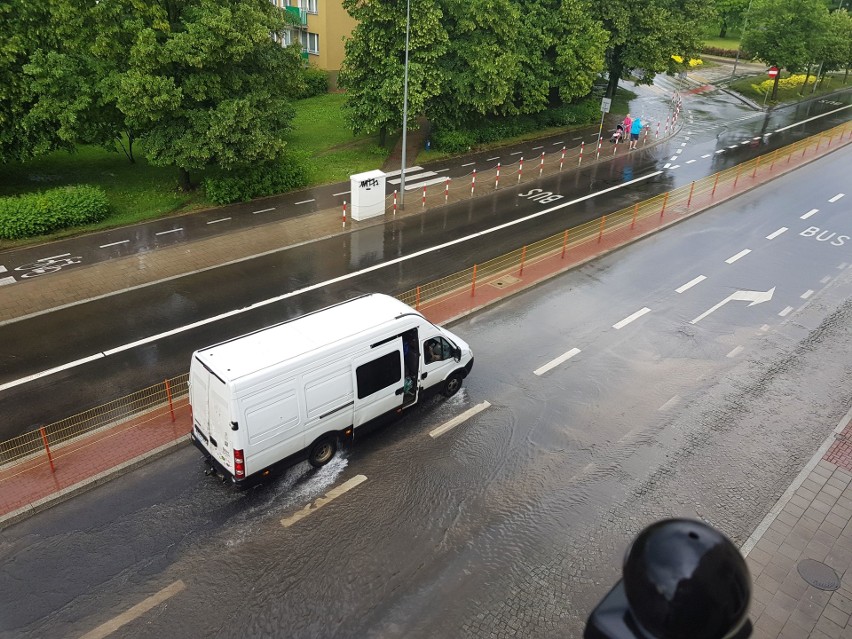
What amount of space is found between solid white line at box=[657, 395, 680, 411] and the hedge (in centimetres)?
2000

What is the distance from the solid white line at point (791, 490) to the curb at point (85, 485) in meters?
9.28

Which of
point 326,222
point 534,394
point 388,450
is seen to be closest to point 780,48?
point 326,222

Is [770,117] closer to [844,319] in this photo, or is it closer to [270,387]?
[844,319]

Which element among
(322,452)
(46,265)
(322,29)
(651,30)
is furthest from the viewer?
(322,29)

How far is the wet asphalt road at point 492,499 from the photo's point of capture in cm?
837

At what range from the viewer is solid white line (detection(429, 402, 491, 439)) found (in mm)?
11734

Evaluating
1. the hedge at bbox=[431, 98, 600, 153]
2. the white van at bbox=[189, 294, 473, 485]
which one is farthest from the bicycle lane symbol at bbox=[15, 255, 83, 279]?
the hedge at bbox=[431, 98, 600, 153]

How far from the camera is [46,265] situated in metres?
17.9

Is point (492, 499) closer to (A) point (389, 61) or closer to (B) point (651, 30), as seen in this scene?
(A) point (389, 61)

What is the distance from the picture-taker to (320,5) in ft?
133

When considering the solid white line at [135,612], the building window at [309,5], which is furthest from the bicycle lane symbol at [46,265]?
the building window at [309,5]

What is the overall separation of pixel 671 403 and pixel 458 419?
442 centimetres

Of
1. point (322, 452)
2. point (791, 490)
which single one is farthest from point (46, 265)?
point (791, 490)

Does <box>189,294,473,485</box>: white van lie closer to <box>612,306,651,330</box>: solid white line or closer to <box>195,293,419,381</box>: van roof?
<box>195,293,419,381</box>: van roof
